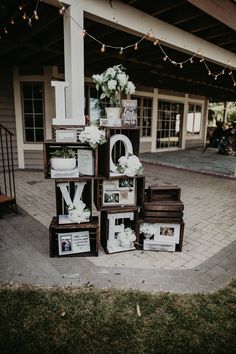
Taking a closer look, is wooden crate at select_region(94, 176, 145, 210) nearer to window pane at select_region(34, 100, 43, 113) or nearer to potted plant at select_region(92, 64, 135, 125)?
potted plant at select_region(92, 64, 135, 125)

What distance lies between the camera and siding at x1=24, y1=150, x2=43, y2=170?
6.99m

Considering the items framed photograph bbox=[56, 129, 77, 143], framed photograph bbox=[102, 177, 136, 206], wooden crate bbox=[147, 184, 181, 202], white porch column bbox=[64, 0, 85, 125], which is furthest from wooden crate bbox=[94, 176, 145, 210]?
white porch column bbox=[64, 0, 85, 125]

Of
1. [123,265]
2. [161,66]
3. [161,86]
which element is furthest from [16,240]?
[161,86]

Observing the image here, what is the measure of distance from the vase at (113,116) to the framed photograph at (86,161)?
36 cm

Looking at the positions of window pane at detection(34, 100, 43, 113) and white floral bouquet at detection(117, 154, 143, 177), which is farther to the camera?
window pane at detection(34, 100, 43, 113)

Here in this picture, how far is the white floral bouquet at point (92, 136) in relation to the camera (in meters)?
2.50

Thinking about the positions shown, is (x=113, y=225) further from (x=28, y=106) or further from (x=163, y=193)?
(x=28, y=106)

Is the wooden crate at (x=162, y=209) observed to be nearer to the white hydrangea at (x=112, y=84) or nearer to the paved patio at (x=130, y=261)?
the paved patio at (x=130, y=261)

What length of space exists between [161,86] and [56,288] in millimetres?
8740

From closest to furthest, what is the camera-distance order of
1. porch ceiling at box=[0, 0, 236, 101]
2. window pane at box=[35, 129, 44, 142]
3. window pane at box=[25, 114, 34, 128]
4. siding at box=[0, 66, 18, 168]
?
porch ceiling at box=[0, 0, 236, 101] → siding at box=[0, 66, 18, 168] → window pane at box=[25, 114, 34, 128] → window pane at box=[35, 129, 44, 142]

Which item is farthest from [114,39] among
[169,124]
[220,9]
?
[169,124]

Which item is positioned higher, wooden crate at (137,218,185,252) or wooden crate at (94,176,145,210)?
wooden crate at (94,176,145,210)

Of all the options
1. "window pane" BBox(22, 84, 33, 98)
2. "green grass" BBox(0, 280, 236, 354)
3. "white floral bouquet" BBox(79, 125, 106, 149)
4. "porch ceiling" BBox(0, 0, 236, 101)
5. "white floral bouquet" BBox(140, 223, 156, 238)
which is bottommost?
"green grass" BBox(0, 280, 236, 354)

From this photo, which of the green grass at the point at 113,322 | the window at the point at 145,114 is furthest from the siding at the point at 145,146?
the green grass at the point at 113,322
